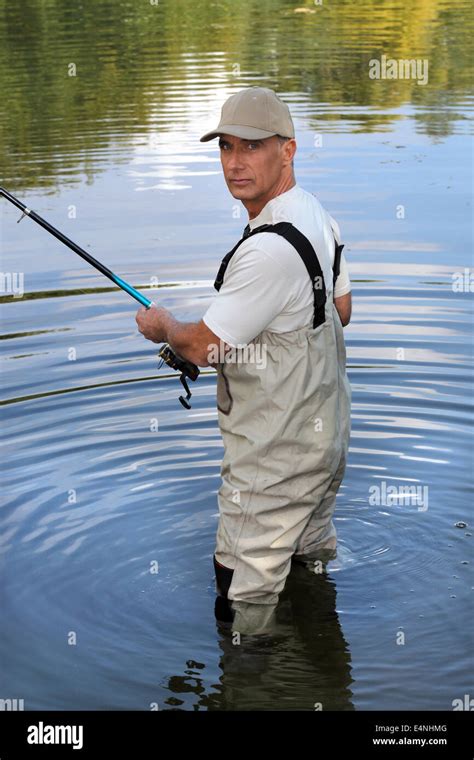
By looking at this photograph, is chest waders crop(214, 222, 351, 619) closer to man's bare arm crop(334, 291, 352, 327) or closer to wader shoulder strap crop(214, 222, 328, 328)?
A: wader shoulder strap crop(214, 222, 328, 328)

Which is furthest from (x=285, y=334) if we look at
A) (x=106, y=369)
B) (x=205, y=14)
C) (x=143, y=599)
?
(x=205, y=14)

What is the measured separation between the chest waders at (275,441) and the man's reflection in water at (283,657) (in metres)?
0.22

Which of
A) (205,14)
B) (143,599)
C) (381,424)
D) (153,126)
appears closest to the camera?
(143,599)

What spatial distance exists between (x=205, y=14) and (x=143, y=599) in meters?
23.0

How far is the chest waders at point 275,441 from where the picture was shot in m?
5.06

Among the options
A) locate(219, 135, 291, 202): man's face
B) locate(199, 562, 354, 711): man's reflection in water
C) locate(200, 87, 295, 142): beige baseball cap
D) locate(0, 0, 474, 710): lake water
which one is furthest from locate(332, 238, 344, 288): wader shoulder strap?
locate(0, 0, 474, 710): lake water

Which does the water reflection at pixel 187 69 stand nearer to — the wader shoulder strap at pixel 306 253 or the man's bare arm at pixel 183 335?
the man's bare arm at pixel 183 335

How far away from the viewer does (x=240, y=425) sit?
5.17 metres

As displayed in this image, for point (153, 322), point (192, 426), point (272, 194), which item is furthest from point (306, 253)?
point (192, 426)

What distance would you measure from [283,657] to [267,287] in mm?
1639

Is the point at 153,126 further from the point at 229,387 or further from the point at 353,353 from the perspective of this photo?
the point at 229,387

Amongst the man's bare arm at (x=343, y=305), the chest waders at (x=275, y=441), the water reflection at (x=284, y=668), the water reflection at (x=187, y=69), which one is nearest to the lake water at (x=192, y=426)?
the water reflection at (x=284, y=668)

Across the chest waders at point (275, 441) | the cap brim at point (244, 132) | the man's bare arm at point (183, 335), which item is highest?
the cap brim at point (244, 132)

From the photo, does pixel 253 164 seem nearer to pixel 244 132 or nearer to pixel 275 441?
pixel 244 132
